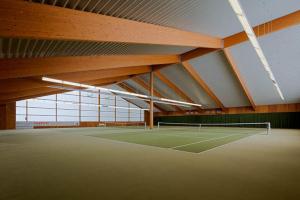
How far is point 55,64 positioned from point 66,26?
636cm

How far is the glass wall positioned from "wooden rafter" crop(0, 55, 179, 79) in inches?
468

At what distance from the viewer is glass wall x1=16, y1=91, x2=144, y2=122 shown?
87.0 feet

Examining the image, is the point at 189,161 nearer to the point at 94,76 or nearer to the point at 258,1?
the point at 258,1

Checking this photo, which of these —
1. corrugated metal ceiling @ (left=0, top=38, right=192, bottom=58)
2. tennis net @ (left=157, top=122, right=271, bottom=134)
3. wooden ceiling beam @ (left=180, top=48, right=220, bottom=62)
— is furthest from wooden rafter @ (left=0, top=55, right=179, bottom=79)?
tennis net @ (left=157, top=122, right=271, bottom=134)

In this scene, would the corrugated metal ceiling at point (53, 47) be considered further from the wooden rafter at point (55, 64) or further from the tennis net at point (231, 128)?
the tennis net at point (231, 128)

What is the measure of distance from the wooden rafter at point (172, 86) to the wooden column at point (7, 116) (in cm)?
1931

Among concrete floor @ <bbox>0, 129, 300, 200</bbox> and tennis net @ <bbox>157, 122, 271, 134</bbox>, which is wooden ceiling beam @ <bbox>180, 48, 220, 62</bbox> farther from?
concrete floor @ <bbox>0, 129, 300, 200</bbox>

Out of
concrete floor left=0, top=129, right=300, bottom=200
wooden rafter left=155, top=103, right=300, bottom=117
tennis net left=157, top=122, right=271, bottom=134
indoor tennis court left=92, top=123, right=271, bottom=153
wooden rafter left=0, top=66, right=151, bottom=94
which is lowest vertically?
tennis net left=157, top=122, right=271, bottom=134

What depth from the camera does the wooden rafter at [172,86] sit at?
76.8 feet

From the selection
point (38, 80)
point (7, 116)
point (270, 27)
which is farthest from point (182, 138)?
point (7, 116)

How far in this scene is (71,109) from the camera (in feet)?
99.2

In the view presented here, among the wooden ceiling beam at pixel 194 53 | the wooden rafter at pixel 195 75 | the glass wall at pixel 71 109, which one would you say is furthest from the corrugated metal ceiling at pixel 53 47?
the glass wall at pixel 71 109

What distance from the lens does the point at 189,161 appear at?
5.23 meters

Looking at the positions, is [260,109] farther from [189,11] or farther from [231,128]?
[189,11]
